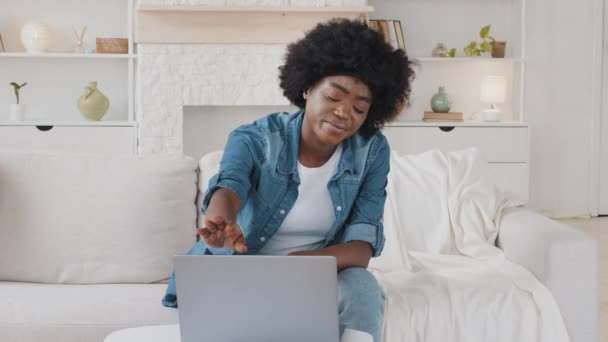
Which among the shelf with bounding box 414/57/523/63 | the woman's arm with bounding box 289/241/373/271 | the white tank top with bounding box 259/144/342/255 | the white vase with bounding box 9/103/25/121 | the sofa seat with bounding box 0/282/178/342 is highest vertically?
the shelf with bounding box 414/57/523/63

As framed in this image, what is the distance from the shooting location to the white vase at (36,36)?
544cm

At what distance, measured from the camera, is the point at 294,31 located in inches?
211

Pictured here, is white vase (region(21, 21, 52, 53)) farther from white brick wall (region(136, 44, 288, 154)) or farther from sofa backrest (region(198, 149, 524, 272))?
sofa backrest (region(198, 149, 524, 272))

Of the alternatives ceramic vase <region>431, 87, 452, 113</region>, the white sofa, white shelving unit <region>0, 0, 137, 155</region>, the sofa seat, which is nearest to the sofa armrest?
the white sofa

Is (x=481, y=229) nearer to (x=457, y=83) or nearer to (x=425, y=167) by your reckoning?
(x=425, y=167)

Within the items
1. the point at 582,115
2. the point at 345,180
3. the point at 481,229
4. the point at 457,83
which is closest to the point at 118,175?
the point at 345,180

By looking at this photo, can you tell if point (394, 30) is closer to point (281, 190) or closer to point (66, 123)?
point (66, 123)

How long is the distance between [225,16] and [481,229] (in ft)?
10.1

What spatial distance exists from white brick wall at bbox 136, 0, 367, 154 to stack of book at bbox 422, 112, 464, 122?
0.90 meters

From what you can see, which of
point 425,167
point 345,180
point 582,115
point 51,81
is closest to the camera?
point 345,180

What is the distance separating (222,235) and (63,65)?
453 centimetres

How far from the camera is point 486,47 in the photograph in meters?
5.80

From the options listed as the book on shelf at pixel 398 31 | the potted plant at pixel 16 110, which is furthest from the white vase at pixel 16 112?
the book on shelf at pixel 398 31

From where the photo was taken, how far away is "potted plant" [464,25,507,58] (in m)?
5.80
